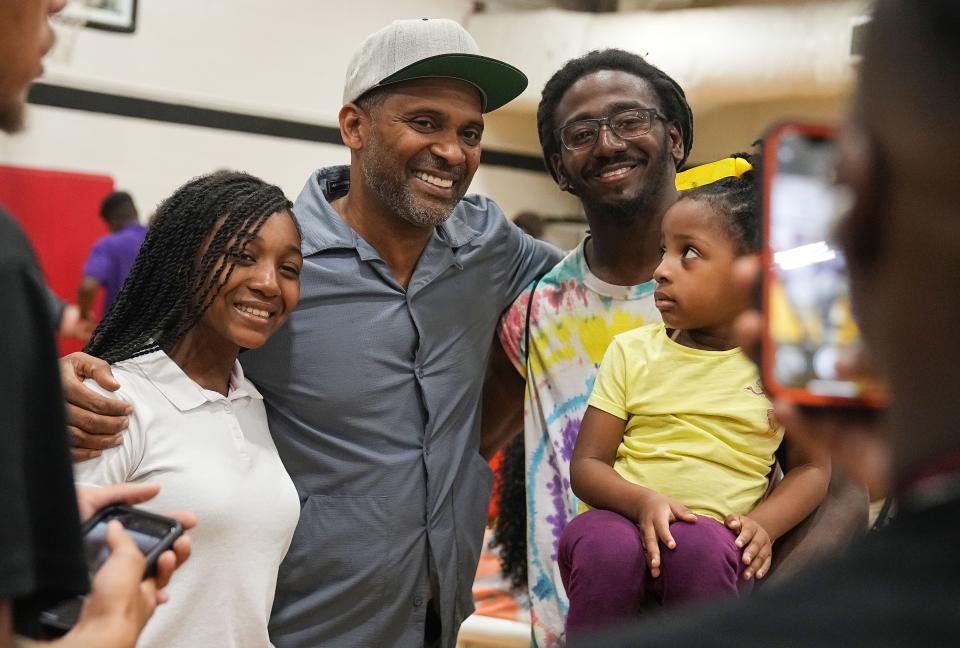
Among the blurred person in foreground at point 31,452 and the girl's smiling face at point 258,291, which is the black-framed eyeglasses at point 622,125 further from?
the blurred person in foreground at point 31,452

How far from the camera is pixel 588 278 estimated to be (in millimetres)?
2895

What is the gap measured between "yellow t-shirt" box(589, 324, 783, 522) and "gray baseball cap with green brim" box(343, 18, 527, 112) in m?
0.97

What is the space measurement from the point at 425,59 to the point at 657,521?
1358 millimetres

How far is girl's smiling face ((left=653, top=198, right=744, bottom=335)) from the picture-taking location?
230 centimetres

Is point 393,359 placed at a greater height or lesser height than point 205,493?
greater

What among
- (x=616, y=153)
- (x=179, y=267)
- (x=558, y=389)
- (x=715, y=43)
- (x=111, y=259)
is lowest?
(x=111, y=259)

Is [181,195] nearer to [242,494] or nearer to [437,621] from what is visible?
[242,494]

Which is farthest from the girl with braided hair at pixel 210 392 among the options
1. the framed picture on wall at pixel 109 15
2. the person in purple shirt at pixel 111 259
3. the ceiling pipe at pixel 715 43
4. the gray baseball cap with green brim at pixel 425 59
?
the ceiling pipe at pixel 715 43

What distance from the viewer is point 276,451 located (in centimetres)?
249

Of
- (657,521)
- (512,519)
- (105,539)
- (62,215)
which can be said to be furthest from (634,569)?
(62,215)

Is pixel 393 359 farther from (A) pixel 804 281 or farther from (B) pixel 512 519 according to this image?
(B) pixel 512 519

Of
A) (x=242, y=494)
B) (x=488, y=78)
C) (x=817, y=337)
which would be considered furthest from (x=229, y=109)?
(x=817, y=337)

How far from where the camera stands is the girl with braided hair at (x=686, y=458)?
2.16 m

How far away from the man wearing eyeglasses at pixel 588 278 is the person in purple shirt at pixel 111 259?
5272 millimetres
